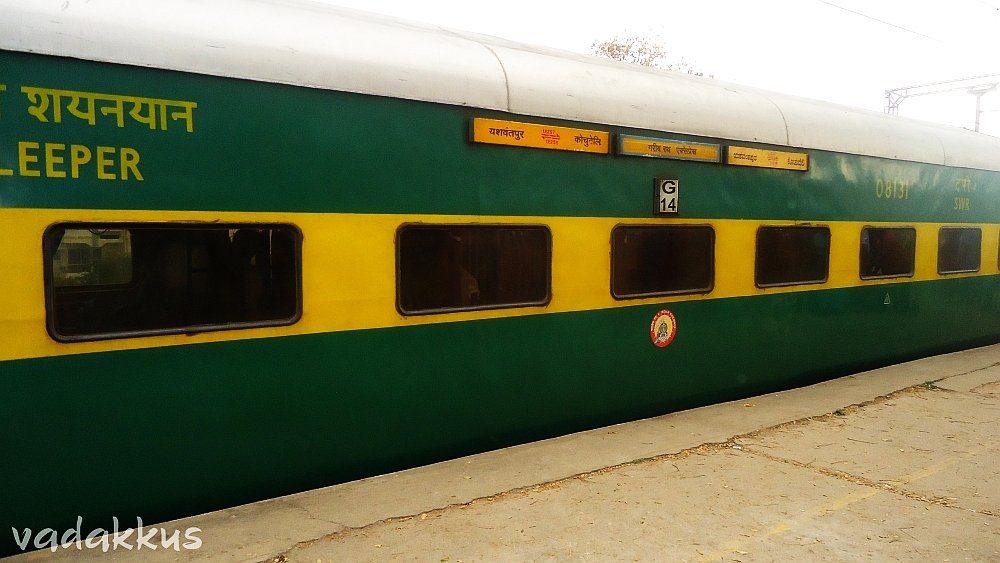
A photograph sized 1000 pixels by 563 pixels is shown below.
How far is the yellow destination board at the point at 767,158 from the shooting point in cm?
604

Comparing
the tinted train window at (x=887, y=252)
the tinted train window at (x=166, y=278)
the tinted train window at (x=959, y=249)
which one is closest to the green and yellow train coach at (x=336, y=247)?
the tinted train window at (x=166, y=278)

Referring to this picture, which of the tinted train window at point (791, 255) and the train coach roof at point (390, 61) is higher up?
the train coach roof at point (390, 61)

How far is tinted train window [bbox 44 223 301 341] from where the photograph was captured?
324 cm

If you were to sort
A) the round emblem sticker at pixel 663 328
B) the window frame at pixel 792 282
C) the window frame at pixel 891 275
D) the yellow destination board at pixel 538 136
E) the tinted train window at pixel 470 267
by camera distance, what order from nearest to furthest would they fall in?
the tinted train window at pixel 470 267 < the yellow destination board at pixel 538 136 < the round emblem sticker at pixel 663 328 < the window frame at pixel 792 282 < the window frame at pixel 891 275

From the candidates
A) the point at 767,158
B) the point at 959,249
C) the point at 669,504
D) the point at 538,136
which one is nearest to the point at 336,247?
the point at 538,136

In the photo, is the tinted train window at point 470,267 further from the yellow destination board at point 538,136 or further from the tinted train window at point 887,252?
the tinted train window at point 887,252

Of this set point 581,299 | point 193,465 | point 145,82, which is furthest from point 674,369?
point 145,82

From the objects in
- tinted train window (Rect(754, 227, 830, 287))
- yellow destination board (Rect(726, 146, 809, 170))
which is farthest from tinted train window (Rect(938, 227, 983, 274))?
yellow destination board (Rect(726, 146, 809, 170))

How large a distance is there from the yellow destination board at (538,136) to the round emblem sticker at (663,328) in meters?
1.42

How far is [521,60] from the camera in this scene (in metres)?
4.84

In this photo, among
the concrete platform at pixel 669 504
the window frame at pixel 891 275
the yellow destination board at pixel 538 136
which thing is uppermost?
the yellow destination board at pixel 538 136

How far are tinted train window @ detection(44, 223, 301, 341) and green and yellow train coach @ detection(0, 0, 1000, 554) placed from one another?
1 centimetres

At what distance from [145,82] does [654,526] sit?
135 inches

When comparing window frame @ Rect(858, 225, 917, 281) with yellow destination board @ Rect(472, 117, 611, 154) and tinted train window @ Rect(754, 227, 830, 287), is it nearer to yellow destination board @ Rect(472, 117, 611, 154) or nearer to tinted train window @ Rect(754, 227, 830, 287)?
tinted train window @ Rect(754, 227, 830, 287)
